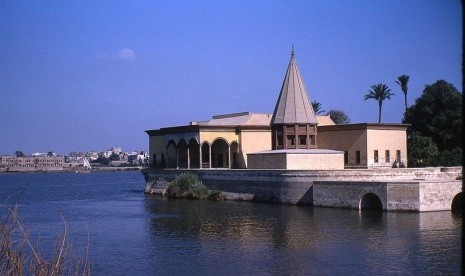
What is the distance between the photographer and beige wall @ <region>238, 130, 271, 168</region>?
2116 inches

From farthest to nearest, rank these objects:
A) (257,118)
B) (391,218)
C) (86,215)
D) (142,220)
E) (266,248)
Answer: (257,118), (86,215), (142,220), (391,218), (266,248)

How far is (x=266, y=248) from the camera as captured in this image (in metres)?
23.9

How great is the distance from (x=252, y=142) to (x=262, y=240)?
28.5m

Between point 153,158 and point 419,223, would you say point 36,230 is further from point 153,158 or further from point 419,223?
point 153,158

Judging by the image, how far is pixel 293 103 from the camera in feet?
154

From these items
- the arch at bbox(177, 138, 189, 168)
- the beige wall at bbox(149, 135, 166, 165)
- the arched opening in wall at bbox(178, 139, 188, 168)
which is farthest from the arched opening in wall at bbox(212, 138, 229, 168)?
the beige wall at bbox(149, 135, 166, 165)

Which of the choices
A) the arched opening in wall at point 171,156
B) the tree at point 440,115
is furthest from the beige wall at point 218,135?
the tree at point 440,115

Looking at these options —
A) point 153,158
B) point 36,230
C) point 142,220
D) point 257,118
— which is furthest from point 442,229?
point 153,158

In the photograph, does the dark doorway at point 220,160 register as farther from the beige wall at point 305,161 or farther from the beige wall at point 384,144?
the beige wall at point 384,144

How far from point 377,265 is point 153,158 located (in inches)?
1721

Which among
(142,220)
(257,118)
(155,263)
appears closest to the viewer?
(155,263)

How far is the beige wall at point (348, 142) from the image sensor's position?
160 feet

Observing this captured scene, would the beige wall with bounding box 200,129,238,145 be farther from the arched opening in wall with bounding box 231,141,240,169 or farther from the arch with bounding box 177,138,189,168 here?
the arch with bounding box 177,138,189,168

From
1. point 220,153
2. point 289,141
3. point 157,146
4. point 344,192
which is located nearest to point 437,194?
point 344,192
